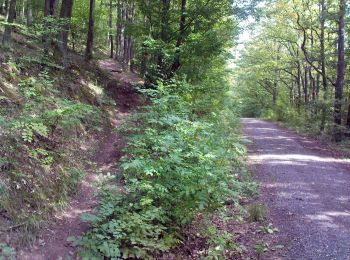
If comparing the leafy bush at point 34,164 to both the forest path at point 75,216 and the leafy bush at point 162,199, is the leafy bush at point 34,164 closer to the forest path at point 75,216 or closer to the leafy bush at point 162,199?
the forest path at point 75,216

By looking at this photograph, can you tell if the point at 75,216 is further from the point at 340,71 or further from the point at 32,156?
the point at 340,71

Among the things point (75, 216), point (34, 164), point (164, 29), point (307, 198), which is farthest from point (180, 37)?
point (75, 216)

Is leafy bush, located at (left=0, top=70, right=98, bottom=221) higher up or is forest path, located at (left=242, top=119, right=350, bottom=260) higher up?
leafy bush, located at (left=0, top=70, right=98, bottom=221)

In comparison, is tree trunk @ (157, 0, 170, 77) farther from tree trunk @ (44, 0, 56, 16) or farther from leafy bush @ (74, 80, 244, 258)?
leafy bush @ (74, 80, 244, 258)

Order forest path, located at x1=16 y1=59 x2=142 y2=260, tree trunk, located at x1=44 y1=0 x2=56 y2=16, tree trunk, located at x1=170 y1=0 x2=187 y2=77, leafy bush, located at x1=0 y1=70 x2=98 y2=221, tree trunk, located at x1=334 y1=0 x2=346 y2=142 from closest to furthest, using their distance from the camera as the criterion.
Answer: forest path, located at x1=16 y1=59 x2=142 y2=260, leafy bush, located at x1=0 y1=70 x2=98 y2=221, tree trunk, located at x1=44 y1=0 x2=56 y2=16, tree trunk, located at x1=170 y1=0 x2=187 y2=77, tree trunk, located at x1=334 y1=0 x2=346 y2=142

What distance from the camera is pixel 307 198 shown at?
7527mm

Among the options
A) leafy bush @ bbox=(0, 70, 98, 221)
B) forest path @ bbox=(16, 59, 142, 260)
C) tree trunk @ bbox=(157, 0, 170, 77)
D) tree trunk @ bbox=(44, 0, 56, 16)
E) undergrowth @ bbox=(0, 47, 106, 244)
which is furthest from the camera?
tree trunk @ bbox=(157, 0, 170, 77)

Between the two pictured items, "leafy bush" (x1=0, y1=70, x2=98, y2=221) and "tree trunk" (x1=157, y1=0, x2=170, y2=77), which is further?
"tree trunk" (x1=157, y1=0, x2=170, y2=77)

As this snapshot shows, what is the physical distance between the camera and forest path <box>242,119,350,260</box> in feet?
17.8

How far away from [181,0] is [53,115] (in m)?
10.5

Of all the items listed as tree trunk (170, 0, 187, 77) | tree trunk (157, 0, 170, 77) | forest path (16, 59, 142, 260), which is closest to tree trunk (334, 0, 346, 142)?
tree trunk (170, 0, 187, 77)

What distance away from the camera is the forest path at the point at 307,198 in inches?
214

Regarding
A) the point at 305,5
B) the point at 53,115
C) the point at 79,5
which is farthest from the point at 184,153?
the point at 305,5

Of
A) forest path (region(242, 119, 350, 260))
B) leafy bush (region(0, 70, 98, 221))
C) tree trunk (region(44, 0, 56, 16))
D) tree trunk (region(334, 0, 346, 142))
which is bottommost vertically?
forest path (region(242, 119, 350, 260))
